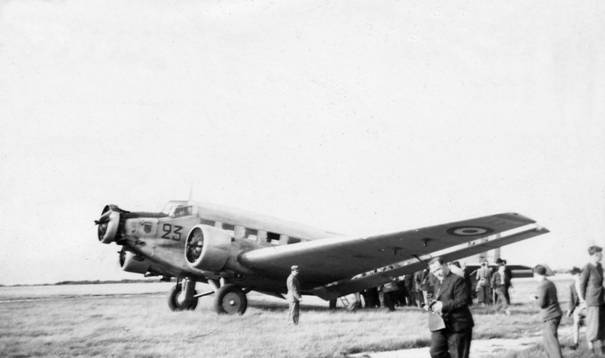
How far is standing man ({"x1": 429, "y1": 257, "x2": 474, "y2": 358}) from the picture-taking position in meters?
5.24

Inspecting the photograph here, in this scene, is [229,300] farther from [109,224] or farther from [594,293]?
[594,293]

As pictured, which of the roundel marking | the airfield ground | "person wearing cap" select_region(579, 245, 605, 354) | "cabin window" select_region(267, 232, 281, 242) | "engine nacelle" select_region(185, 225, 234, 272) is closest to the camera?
"person wearing cap" select_region(579, 245, 605, 354)

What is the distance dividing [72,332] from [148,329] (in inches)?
48.6

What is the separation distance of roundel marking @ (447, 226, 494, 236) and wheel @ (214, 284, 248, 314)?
5018 millimetres

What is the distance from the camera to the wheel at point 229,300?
40.5 feet

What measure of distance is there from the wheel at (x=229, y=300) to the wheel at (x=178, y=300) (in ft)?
7.18

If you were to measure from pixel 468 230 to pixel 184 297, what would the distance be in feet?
25.4

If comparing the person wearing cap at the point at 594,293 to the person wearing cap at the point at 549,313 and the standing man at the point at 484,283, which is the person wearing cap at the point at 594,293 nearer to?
the person wearing cap at the point at 549,313

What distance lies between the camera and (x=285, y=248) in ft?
40.5

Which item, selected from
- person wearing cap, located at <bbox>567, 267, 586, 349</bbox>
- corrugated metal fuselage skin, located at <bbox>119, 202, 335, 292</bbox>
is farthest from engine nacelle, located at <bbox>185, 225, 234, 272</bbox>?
person wearing cap, located at <bbox>567, 267, 586, 349</bbox>

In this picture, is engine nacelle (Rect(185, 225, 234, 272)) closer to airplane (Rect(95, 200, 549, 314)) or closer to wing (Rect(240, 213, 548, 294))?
airplane (Rect(95, 200, 549, 314))

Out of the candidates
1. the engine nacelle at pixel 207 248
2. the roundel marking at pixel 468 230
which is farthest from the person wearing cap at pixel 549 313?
the engine nacelle at pixel 207 248

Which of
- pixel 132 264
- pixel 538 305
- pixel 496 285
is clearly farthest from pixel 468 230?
pixel 132 264

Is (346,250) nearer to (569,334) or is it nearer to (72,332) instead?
(569,334)
